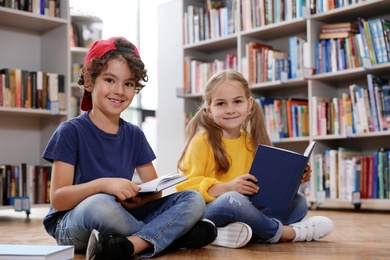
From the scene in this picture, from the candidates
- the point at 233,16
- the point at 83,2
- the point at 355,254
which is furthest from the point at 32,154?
the point at 83,2

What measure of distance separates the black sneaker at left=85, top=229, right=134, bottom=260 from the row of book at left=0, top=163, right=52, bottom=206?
203cm

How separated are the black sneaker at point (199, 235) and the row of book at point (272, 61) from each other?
228cm

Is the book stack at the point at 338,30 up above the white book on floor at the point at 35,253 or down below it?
above

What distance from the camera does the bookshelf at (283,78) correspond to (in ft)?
11.9

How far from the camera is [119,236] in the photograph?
1.48 metres

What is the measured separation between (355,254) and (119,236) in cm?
70

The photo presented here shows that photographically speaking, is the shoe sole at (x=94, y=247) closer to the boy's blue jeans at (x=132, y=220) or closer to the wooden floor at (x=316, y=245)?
the boy's blue jeans at (x=132, y=220)

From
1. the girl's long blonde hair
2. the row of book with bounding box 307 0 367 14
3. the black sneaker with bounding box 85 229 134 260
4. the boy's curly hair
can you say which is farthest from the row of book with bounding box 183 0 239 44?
the black sneaker with bounding box 85 229 134 260

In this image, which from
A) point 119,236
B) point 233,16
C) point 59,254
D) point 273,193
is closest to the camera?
point 59,254

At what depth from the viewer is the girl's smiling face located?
2053 millimetres

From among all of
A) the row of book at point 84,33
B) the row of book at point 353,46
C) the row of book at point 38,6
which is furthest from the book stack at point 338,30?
the row of book at point 84,33

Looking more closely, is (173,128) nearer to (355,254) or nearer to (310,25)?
(310,25)

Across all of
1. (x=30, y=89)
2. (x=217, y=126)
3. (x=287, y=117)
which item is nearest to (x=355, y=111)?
(x=287, y=117)

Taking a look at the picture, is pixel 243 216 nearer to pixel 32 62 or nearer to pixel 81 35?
pixel 32 62
